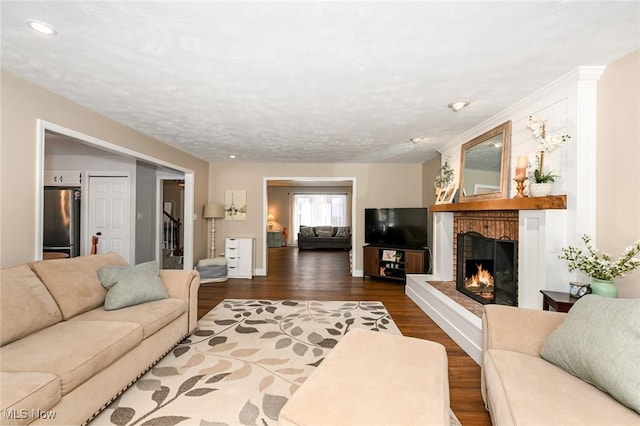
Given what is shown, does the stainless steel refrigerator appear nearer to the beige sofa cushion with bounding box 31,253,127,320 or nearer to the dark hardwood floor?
the dark hardwood floor

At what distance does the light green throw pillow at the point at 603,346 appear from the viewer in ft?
3.86

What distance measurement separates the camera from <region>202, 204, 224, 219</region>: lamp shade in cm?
557

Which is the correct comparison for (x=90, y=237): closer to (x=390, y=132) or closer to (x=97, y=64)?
(x=97, y=64)

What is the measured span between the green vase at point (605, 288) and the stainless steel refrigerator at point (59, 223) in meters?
6.43

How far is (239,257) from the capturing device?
567 cm

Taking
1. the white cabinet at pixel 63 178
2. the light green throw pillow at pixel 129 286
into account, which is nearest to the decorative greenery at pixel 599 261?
the light green throw pillow at pixel 129 286

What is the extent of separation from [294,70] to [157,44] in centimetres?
87

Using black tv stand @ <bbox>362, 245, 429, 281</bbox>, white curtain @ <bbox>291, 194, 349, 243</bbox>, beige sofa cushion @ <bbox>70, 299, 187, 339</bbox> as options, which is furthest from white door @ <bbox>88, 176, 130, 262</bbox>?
white curtain @ <bbox>291, 194, 349, 243</bbox>

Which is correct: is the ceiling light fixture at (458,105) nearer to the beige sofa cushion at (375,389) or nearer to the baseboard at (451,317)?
the baseboard at (451,317)

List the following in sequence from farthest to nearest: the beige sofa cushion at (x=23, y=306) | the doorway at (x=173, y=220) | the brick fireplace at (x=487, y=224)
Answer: the doorway at (x=173, y=220) → the brick fireplace at (x=487, y=224) → the beige sofa cushion at (x=23, y=306)

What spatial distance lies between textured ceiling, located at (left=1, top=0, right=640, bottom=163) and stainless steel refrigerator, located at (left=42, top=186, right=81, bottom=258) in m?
2.63

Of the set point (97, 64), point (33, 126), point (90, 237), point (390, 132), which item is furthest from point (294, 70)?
point (90, 237)

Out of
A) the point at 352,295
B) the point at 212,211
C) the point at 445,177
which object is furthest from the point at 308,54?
the point at 212,211

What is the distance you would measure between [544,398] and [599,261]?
3.71ft
